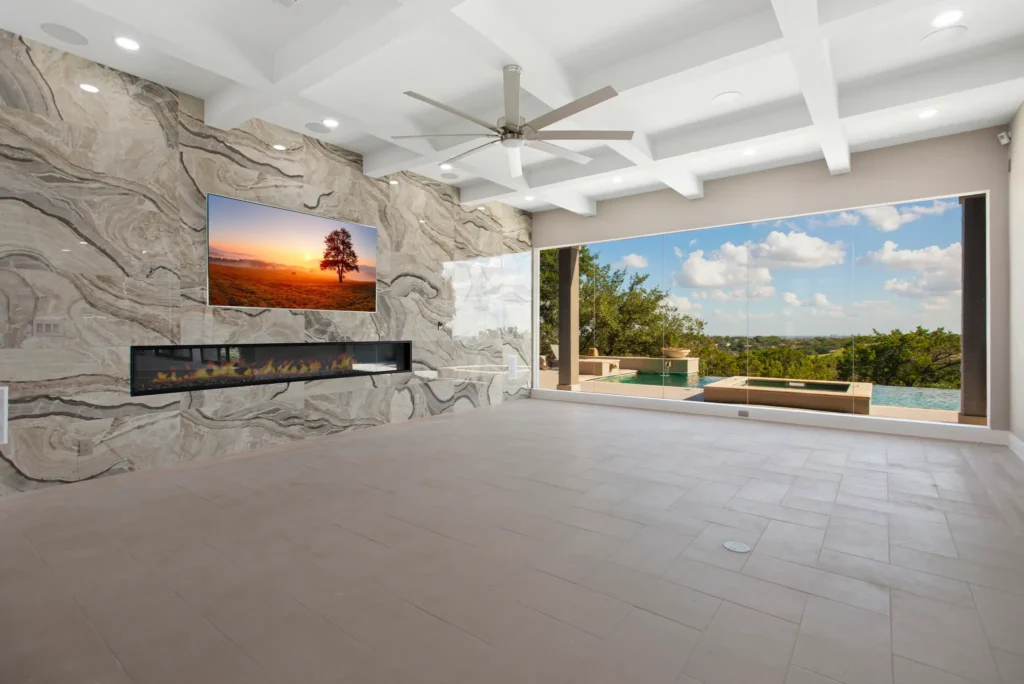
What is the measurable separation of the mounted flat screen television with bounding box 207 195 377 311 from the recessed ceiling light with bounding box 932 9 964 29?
5.53m

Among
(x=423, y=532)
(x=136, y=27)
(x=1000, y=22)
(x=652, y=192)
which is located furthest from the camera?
(x=652, y=192)

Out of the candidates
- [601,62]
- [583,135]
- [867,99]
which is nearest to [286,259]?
[583,135]

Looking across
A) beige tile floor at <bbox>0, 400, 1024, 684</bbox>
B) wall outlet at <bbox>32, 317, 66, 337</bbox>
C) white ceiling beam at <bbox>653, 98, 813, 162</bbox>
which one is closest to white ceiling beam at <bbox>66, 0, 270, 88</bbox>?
wall outlet at <bbox>32, 317, 66, 337</bbox>

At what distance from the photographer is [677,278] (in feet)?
25.5

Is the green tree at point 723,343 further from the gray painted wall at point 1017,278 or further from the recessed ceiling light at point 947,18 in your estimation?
the recessed ceiling light at point 947,18

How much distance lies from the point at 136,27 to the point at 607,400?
7.04 meters

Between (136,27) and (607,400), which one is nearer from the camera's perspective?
(136,27)

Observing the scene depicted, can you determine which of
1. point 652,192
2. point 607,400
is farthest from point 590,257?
point 607,400

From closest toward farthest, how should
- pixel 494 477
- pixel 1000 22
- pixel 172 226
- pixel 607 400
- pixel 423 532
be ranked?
pixel 423 532, pixel 1000 22, pixel 494 477, pixel 172 226, pixel 607 400

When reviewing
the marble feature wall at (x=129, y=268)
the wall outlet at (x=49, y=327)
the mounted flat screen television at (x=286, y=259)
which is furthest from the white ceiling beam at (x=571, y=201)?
the wall outlet at (x=49, y=327)

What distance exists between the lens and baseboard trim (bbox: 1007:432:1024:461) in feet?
15.5

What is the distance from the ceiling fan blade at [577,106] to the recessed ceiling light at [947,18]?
2.35 metres

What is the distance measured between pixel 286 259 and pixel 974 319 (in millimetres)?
7534

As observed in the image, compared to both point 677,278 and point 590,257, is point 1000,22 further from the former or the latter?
point 590,257
